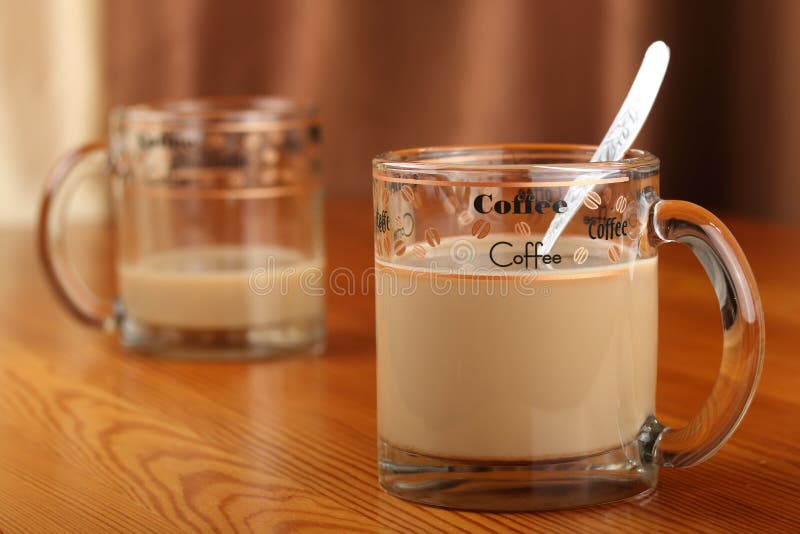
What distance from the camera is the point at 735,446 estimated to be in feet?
2.40

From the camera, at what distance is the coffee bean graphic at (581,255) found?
613mm

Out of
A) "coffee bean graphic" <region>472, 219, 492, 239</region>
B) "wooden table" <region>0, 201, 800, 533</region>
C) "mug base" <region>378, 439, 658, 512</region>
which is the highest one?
"coffee bean graphic" <region>472, 219, 492, 239</region>

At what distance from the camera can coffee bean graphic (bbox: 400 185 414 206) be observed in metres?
0.62

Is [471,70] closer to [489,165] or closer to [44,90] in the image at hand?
[44,90]

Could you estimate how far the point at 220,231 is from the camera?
1030 mm

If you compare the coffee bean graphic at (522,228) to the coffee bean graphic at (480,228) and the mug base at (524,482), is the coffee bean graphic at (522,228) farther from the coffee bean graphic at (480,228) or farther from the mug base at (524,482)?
the mug base at (524,482)

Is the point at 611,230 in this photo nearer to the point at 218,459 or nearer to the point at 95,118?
the point at 218,459

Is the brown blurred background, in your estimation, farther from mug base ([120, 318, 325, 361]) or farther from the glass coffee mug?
the glass coffee mug

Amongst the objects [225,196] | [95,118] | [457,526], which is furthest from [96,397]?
[95,118]

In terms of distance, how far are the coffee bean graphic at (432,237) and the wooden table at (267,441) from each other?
145 millimetres

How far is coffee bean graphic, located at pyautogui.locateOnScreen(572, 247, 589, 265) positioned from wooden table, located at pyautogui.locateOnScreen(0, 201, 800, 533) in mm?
133

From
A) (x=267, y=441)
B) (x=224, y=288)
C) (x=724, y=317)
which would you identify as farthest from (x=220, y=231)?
(x=724, y=317)

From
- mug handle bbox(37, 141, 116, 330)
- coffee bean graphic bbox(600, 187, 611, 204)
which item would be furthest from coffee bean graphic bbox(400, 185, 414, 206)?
mug handle bbox(37, 141, 116, 330)

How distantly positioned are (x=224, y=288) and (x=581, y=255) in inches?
18.5
